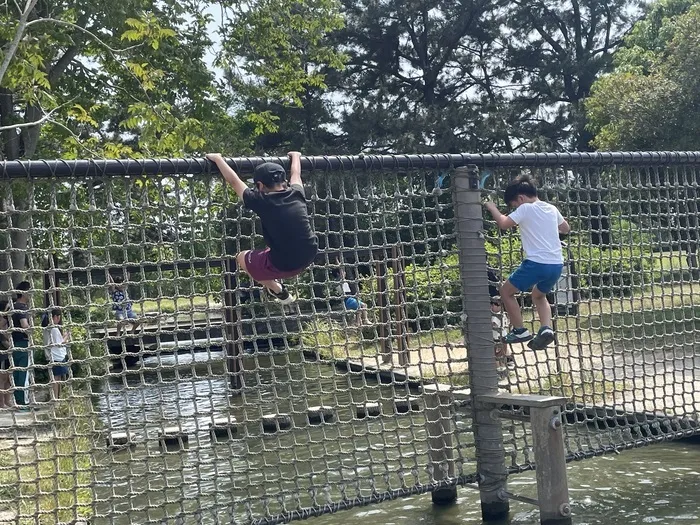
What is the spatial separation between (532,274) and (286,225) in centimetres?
176

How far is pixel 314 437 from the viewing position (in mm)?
9445

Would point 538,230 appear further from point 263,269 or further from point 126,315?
point 126,315

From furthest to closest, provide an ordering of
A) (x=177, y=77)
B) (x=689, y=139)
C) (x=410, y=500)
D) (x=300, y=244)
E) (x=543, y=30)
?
(x=543, y=30) → (x=689, y=139) → (x=177, y=77) → (x=410, y=500) → (x=300, y=244)

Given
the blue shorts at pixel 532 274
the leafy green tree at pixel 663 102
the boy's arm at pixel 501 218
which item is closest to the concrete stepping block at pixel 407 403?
the blue shorts at pixel 532 274

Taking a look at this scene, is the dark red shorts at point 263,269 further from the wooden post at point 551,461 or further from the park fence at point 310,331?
the wooden post at point 551,461

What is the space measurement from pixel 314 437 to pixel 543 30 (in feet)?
89.2

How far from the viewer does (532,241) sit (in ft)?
19.1

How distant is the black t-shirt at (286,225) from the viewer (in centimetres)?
486

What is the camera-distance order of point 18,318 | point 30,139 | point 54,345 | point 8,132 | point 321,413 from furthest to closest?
1. point 8,132
2. point 30,139
3. point 18,318
4. point 321,413
5. point 54,345

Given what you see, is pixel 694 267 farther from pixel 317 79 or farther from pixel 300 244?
pixel 317 79

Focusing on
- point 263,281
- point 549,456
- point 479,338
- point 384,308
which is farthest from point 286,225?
point 549,456

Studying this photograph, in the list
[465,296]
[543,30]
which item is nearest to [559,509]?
[465,296]

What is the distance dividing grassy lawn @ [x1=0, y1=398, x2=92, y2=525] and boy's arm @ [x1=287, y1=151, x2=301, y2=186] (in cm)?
164

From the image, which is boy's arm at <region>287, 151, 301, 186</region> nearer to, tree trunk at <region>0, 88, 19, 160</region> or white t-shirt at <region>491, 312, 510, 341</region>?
white t-shirt at <region>491, 312, 510, 341</region>
